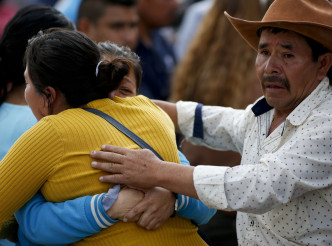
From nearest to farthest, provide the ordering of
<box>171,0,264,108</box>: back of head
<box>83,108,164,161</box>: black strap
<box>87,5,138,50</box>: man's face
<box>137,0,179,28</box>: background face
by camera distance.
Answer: <box>83,108,164,161</box>: black strap → <box>171,0,264,108</box>: back of head → <box>87,5,138,50</box>: man's face → <box>137,0,179,28</box>: background face

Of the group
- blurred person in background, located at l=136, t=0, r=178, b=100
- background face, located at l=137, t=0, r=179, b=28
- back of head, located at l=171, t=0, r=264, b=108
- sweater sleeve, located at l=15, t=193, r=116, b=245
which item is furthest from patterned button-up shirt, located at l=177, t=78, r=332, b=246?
background face, located at l=137, t=0, r=179, b=28

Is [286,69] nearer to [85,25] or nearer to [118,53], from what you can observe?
[118,53]

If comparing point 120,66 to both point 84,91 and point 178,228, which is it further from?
point 178,228

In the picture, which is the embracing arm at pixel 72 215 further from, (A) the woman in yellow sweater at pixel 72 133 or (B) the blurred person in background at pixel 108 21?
(B) the blurred person in background at pixel 108 21

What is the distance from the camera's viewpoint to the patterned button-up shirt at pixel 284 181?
236cm

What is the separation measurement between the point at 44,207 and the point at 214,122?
1.17 metres

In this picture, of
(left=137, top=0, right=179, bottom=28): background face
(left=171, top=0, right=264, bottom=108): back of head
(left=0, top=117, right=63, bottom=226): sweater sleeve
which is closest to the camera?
(left=0, top=117, right=63, bottom=226): sweater sleeve

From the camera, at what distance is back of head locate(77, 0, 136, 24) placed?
5.54m

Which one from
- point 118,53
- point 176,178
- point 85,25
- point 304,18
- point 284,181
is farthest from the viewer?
point 85,25

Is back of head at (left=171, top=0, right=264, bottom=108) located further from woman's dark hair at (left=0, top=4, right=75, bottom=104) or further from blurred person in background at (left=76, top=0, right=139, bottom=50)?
woman's dark hair at (left=0, top=4, right=75, bottom=104)

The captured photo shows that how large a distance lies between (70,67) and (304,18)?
108 centimetres

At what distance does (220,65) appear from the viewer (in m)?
4.34

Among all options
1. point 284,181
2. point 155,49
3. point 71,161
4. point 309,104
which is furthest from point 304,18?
point 155,49

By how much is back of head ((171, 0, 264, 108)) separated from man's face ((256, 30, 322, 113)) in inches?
61.3
